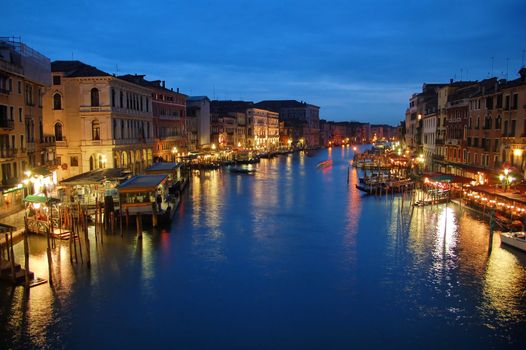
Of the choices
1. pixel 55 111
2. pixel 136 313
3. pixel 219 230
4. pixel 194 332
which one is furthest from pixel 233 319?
pixel 55 111

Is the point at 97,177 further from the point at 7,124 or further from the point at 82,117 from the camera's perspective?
the point at 82,117

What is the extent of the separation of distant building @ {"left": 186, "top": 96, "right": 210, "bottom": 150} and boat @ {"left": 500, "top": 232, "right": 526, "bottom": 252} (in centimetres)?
4808

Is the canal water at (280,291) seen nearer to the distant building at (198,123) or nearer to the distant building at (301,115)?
the distant building at (198,123)

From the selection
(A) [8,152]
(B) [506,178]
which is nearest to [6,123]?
(A) [8,152]

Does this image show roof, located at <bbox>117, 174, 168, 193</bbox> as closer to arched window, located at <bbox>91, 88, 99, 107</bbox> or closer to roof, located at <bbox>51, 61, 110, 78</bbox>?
arched window, located at <bbox>91, 88, 99, 107</bbox>

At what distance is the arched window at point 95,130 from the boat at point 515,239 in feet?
89.5

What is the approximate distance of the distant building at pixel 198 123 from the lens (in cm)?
6475

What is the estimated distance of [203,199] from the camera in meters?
32.8

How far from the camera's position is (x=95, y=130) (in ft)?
117

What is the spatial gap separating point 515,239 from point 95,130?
1105 inches

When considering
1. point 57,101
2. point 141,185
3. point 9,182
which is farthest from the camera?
point 57,101

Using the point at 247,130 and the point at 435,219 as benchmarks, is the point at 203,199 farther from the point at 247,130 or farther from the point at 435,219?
the point at 247,130

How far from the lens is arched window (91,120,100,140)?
35.5 meters

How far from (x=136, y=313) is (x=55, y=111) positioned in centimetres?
2609
